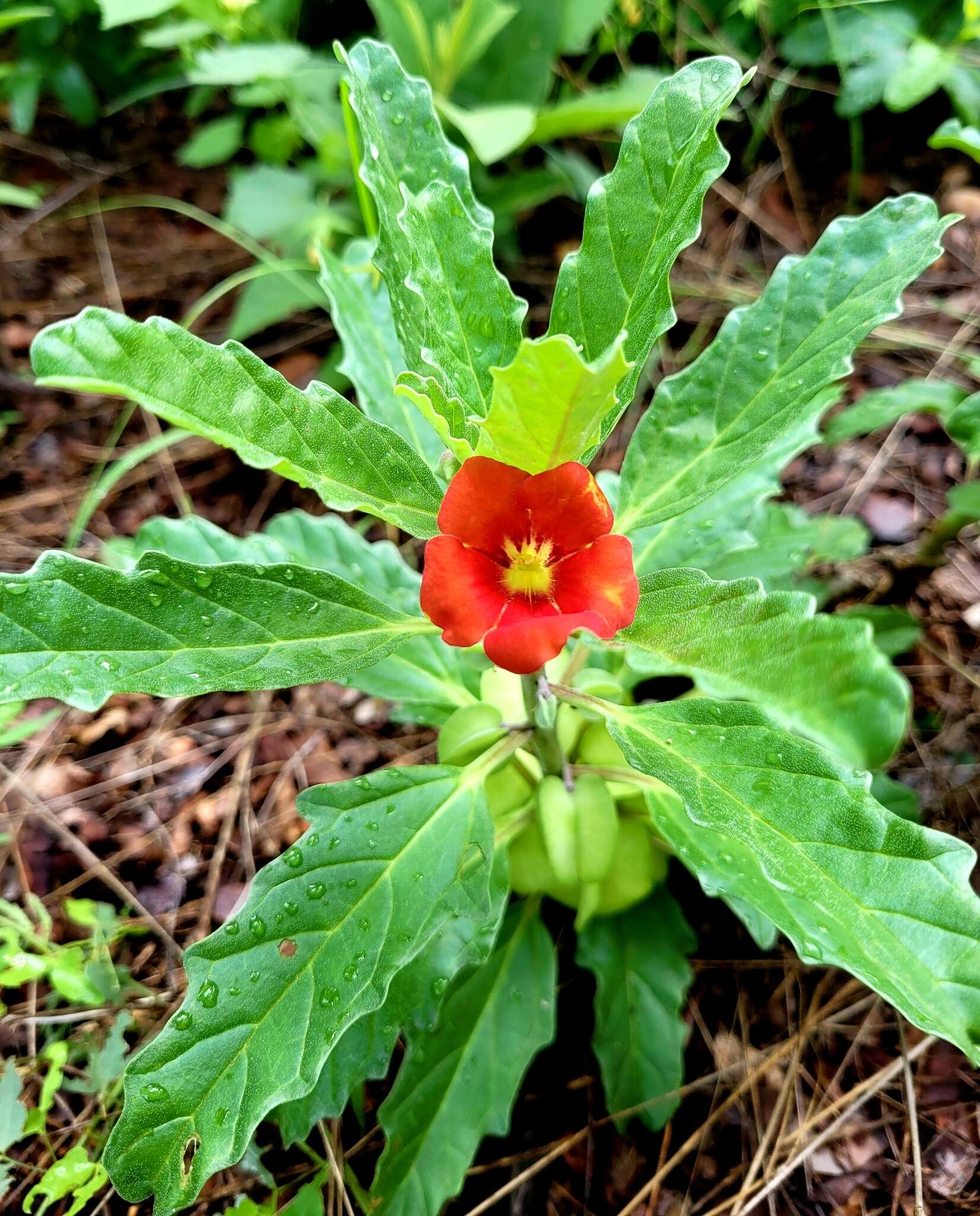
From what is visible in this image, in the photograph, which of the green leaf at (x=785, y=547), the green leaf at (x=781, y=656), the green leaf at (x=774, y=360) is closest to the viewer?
the green leaf at (x=781, y=656)

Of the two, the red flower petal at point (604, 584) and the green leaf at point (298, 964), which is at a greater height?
the red flower petal at point (604, 584)

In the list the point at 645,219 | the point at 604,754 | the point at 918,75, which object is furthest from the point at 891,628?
the point at 918,75

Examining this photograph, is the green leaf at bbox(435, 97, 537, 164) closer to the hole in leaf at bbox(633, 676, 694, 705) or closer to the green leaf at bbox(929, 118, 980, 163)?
the green leaf at bbox(929, 118, 980, 163)

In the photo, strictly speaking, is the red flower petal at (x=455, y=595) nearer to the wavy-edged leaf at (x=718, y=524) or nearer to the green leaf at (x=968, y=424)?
the wavy-edged leaf at (x=718, y=524)

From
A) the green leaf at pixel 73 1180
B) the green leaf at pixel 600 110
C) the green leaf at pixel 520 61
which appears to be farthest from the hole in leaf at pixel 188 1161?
the green leaf at pixel 520 61

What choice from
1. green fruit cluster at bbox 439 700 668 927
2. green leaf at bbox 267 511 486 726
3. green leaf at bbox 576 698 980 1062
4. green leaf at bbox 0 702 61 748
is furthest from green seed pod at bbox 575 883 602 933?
green leaf at bbox 0 702 61 748

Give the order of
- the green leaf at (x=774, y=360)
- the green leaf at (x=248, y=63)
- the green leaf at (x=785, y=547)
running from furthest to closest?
the green leaf at (x=248, y=63), the green leaf at (x=785, y=547), the green leaf at (x=774, y=360)

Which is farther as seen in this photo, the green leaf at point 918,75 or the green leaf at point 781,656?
the green leaf at point 918,75

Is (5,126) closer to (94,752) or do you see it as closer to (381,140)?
(94,752)
